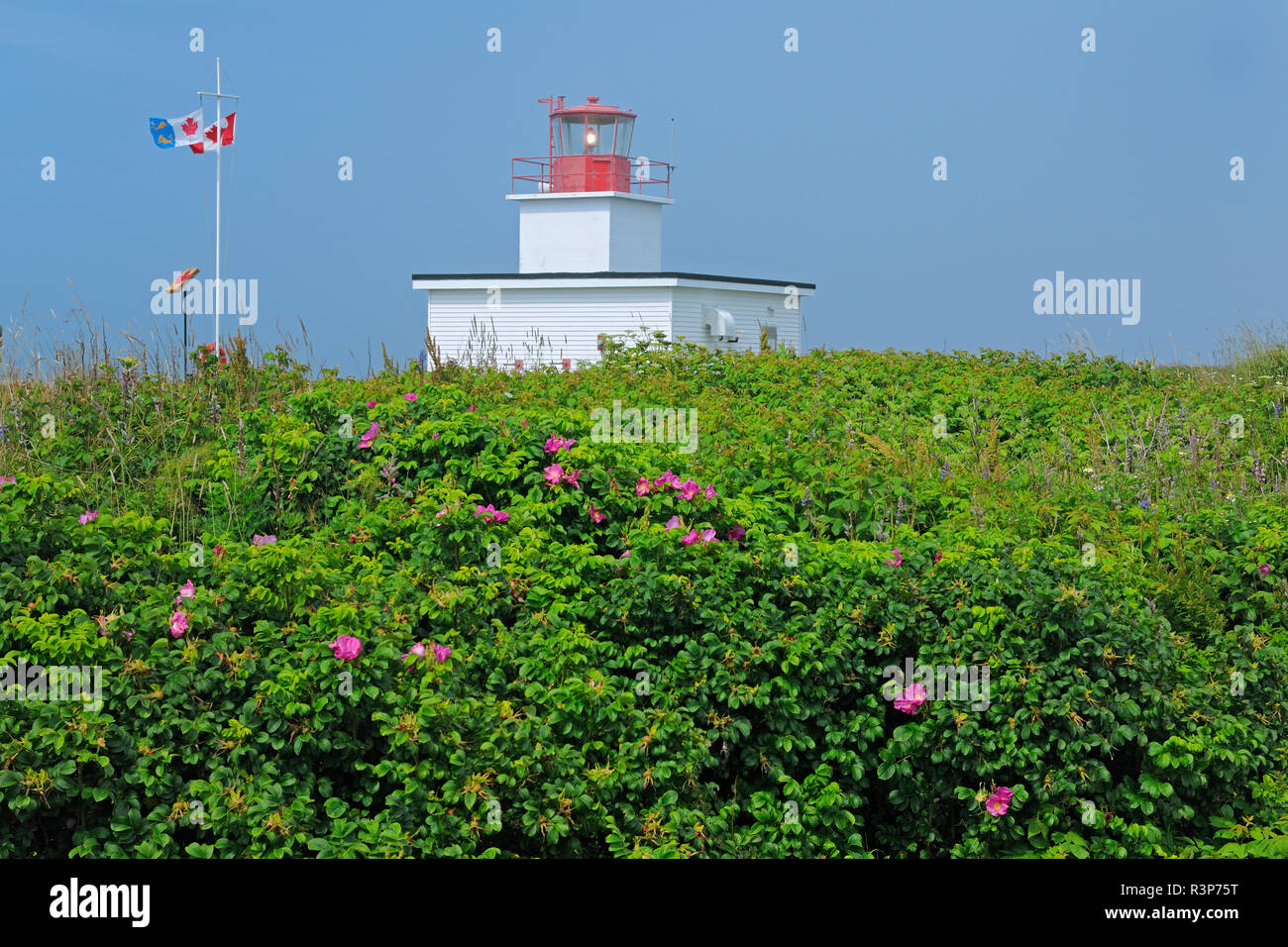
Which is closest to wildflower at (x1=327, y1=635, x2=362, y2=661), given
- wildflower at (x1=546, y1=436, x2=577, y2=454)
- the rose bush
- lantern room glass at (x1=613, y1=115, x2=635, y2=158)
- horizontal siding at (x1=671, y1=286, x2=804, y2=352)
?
the rose bush

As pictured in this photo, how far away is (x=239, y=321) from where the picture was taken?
11406 millimetres

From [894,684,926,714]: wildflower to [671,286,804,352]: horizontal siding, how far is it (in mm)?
21356

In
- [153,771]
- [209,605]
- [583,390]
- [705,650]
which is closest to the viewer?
[153,771]

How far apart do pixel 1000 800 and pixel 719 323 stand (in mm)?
23374

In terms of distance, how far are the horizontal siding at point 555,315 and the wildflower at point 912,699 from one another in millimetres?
21863

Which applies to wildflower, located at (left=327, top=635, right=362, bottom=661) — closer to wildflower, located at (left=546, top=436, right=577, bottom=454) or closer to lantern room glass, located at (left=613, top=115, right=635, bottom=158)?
wildflower, located at (left=546, top=436, right=577, bottom=454)

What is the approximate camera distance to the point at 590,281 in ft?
89.9

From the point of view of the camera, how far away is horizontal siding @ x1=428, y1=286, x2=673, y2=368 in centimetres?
2691

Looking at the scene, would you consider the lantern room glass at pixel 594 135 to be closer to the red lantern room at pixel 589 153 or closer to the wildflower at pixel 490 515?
the red lantern room at pixel 589 153

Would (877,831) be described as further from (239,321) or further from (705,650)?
(239,321)

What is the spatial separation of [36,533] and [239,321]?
265 inches
